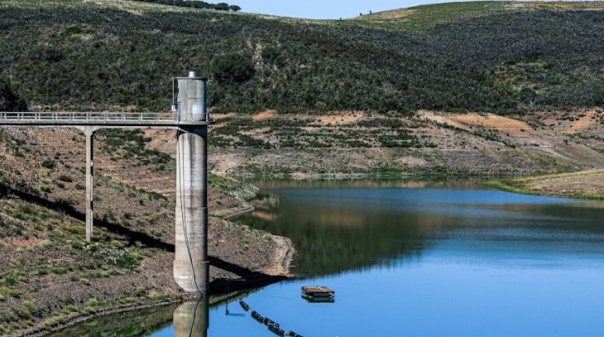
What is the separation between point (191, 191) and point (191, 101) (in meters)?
4.13

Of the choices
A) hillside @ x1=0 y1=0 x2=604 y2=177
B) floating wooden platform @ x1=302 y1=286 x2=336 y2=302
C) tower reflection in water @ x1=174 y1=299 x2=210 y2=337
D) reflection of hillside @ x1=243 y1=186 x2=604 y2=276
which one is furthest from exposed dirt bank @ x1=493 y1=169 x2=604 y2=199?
tower reflection in water @ x1=174 y1=299 x2=210 y2=337

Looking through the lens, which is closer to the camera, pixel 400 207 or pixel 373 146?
pixel 400 207

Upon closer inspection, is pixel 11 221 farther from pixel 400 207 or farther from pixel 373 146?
pixel 373 146

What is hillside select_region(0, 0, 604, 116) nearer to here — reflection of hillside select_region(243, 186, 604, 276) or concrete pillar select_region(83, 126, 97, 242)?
reflection of hillside select_region(243, 186, 604, 276)

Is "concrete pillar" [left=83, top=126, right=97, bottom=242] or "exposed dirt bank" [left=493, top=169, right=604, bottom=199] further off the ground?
"concrete pillar" [left=83, top=126, right=97, bottom=242]

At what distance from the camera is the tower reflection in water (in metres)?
46.6

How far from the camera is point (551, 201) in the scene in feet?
342

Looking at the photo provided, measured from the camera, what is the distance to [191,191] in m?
51.2

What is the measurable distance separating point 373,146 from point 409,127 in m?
9.77

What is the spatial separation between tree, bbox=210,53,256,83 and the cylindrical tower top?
115 metres

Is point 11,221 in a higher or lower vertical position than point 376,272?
higher

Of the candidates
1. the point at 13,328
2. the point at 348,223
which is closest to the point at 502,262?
the point at 348,223

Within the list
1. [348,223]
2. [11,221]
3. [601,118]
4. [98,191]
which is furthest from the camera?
[601,118]

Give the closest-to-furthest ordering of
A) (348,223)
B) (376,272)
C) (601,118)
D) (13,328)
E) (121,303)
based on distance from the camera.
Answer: (13,328) < (121,303) < (376,272) < (348,223) < (601,118)
